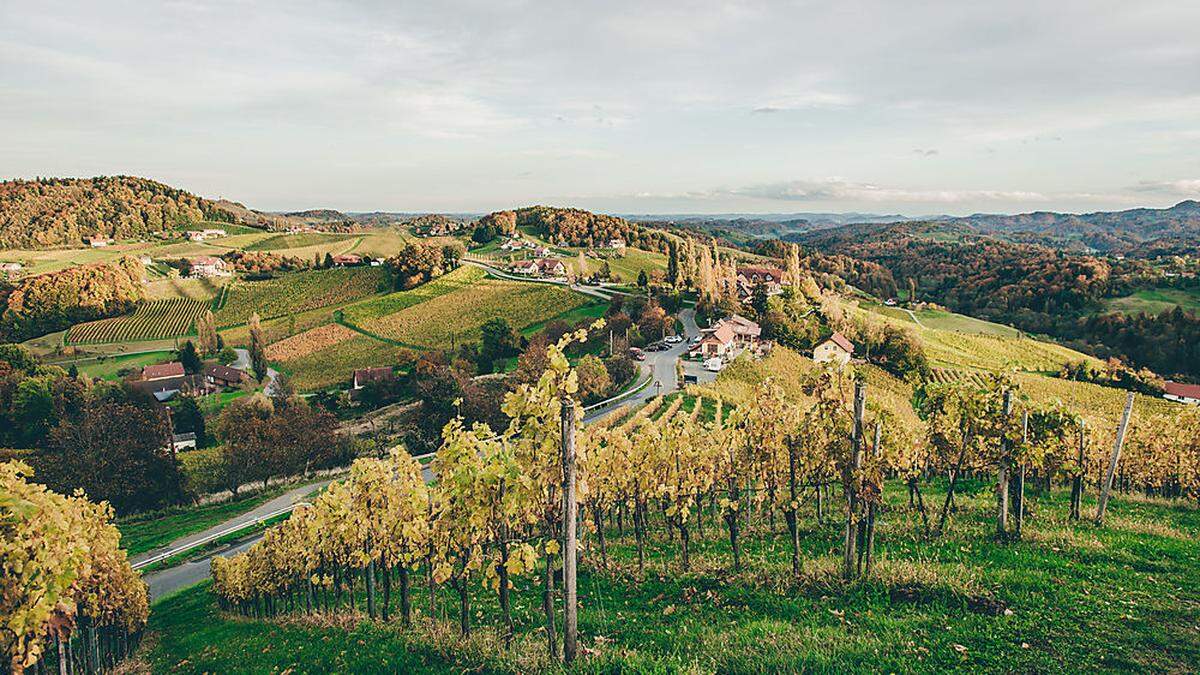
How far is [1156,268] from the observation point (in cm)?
13712

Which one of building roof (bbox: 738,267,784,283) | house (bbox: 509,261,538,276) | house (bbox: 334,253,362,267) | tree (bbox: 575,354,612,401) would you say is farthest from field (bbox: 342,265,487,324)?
building roof (bbox: 738,267,784,283)

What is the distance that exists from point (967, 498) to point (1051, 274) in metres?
152

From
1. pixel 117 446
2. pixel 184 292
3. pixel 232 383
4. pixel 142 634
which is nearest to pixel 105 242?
pixel 184 292

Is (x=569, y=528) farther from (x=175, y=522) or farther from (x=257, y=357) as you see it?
(x=257, y=357)

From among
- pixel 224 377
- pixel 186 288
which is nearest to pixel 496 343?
pixel 224 377

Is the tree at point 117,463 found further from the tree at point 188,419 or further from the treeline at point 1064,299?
the treeline at point 1064,299

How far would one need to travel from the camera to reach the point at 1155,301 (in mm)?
112812

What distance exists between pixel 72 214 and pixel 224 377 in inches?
6487

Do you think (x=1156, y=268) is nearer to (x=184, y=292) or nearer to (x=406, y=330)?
(x=406, y=330)

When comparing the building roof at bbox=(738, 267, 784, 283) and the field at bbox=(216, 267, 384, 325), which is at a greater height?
the building roof at bbox=(738, 267, 784, 283)

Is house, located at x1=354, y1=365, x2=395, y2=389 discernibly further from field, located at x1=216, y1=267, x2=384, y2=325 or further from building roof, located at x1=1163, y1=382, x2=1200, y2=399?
building roof, located at x1=1163, y1=382, x2=1200, y2=399

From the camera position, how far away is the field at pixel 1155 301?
107700 millimetres

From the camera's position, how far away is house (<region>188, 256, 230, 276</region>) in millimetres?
119831

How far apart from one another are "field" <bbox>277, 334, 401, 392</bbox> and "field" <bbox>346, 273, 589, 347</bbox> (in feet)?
12.1
